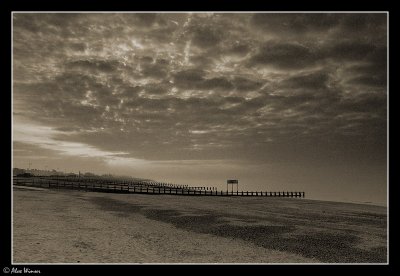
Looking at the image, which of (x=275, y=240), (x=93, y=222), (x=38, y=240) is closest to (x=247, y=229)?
(x=275, y=240)

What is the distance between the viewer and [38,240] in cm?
1345

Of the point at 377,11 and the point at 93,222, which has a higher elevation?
the point at 377,11

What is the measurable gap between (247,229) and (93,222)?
29.3ft

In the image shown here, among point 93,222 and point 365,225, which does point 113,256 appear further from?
point 365,225
